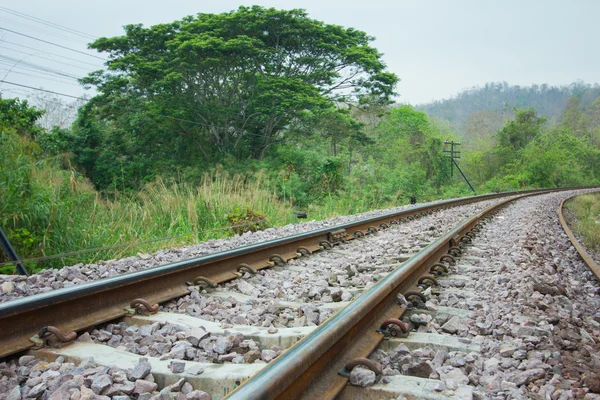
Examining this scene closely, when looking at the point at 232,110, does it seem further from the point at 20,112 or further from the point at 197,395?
the point at 197,395

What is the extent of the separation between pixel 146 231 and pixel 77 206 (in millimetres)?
1334

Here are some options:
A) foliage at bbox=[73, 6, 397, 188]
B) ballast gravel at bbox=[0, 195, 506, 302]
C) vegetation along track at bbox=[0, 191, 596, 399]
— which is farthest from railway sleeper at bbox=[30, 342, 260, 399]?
foliage at bbox=[73, 6, 397, 188]

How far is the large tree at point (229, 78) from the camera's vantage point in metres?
22.5

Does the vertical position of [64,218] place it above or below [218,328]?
above

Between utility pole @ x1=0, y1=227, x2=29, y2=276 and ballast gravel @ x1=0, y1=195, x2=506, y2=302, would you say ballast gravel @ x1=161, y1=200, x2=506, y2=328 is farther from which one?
utility pole @ x1=0, y1=227, x2=29, y2=276

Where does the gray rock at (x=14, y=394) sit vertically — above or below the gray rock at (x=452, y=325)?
below

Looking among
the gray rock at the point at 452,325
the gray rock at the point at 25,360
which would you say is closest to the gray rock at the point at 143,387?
the gray rock at the point at 25,360

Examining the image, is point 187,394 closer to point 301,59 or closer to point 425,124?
point 301,59

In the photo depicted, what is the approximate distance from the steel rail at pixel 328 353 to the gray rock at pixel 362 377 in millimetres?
33

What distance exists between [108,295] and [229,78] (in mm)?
22959

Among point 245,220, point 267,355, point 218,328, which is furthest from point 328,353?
point 245,220

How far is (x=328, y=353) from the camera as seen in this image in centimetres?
175

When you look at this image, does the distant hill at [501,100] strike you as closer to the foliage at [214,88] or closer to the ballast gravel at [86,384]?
the foliage at [214,88]

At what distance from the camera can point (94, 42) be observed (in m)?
24.1
